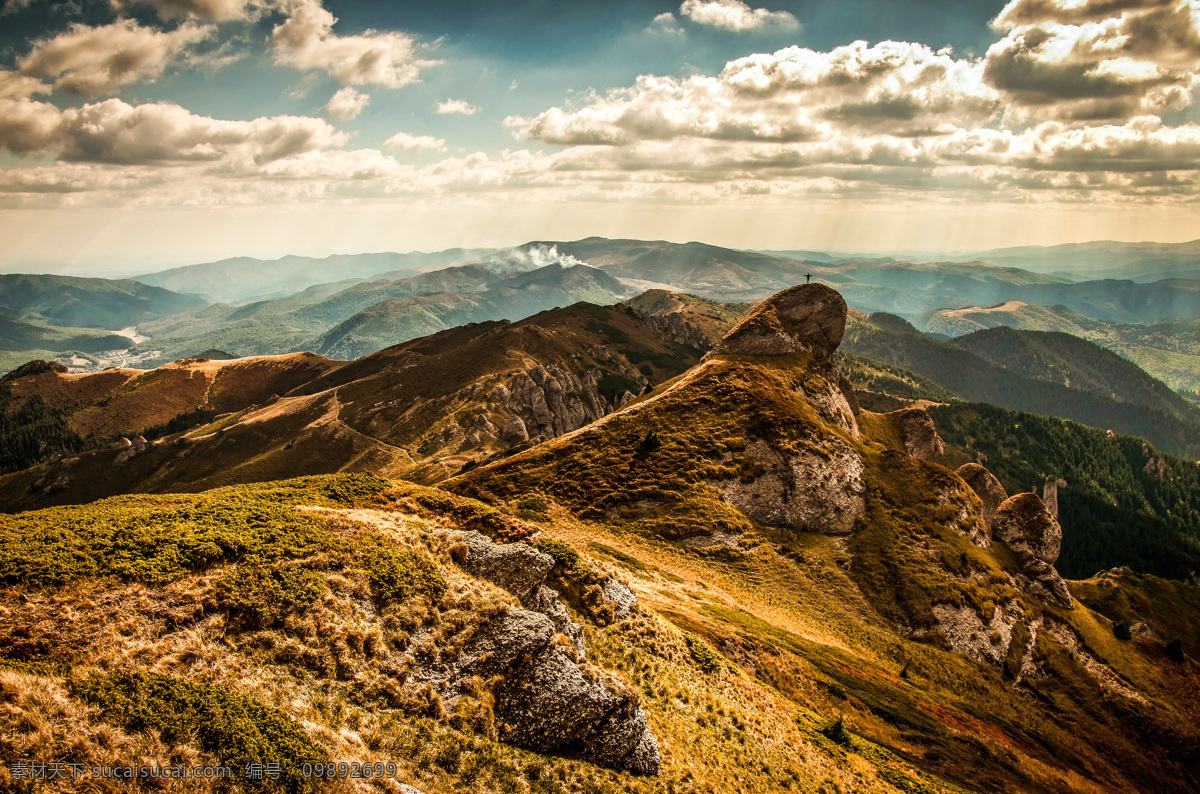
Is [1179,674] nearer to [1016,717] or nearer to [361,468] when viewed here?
[1016,717]

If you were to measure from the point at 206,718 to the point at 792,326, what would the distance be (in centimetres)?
11536

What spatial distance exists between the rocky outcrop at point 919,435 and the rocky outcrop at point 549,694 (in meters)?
112

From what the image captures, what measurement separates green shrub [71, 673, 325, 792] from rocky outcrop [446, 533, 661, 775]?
6575mm

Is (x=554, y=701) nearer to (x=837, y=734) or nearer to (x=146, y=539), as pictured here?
(x=146, y=539)

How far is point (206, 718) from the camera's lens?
19.9 m

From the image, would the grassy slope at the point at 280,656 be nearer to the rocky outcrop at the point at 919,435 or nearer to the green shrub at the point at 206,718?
the green shrub at the point at 206,718

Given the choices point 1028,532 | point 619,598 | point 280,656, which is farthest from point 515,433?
point 280,656

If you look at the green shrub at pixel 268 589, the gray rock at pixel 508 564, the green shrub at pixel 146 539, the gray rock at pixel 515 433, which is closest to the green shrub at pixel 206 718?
the green shrub at pixel 268 589

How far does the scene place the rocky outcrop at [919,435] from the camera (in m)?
121

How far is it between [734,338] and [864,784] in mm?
88337

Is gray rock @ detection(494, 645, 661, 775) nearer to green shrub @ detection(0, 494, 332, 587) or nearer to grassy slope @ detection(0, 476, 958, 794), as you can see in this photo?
grassy slope @ detection(0, 476, 958, 794)

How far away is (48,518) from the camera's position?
1061 inches

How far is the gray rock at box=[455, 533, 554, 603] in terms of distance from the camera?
33.3 m

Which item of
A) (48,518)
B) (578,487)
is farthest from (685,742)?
(578,487)
